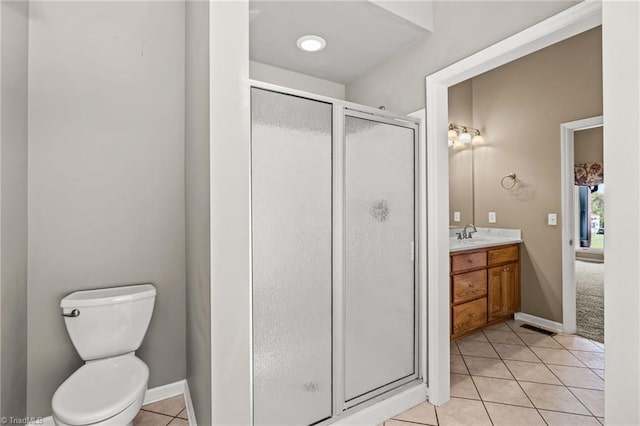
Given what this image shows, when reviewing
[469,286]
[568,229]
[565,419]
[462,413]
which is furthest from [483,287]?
[462,413]

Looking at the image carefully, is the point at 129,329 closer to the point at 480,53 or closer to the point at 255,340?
the point at 255,340

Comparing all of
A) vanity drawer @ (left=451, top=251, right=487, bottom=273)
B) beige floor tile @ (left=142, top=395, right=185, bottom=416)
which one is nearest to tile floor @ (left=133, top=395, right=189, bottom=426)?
beige floor tile @ (left=142, top=395, right=185, bottom=416)

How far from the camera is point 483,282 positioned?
10.2ft

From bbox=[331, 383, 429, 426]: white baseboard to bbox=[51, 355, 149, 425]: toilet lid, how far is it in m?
1.05

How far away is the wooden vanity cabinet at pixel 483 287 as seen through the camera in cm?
289

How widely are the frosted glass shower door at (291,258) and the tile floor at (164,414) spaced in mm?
742

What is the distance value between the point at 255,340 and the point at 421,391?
1.29 meters

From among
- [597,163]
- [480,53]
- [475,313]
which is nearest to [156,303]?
[480,53]

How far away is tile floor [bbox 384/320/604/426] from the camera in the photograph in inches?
74.7

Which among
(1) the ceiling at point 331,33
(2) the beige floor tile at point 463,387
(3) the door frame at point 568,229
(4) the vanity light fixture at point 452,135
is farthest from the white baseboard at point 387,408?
(4) the vanity light fixture at point 452,135

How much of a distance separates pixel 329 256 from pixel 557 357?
7.86 feet

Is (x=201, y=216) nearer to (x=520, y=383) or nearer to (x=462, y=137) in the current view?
(x=520, y=383)

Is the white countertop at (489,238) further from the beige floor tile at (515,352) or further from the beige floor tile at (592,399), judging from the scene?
the beige floor tile at (592,399)

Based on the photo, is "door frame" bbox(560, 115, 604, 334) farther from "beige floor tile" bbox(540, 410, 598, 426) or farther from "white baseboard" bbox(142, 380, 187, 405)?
"white baseboard" bbox(142, 380, 187, 405)
